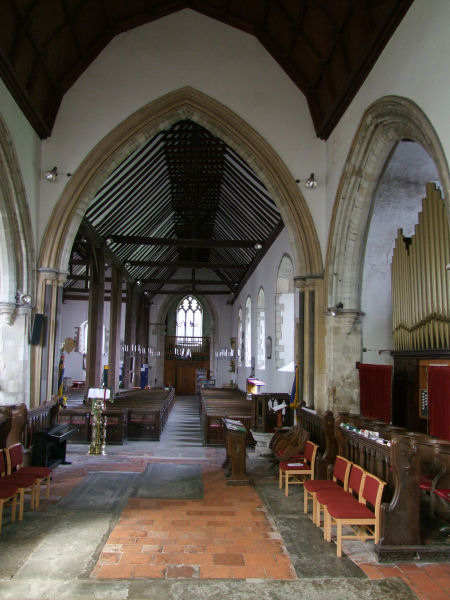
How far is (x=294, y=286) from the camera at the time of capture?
792 cm

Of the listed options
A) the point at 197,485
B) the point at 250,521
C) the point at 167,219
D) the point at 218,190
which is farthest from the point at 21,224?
the point at 167,219

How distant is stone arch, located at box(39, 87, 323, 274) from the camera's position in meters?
7.53

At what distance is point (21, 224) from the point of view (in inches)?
276

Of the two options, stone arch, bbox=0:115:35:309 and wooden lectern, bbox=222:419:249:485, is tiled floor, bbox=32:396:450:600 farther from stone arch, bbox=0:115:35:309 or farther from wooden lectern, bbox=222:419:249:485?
stone arch, bbox=0:115:35:309

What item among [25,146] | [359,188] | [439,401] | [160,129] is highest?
[160,129]

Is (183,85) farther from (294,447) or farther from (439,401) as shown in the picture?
(439,401)

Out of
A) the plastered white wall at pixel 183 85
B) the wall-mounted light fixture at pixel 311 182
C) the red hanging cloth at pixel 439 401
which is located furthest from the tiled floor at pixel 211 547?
the plastered white wall at pixel 183 85

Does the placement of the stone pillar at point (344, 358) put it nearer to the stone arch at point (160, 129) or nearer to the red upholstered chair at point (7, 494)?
the stone arch at point (160, 129)

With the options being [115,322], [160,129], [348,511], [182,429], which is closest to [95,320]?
A: [115,322]

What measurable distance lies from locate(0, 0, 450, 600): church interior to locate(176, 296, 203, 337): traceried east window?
12.5 m

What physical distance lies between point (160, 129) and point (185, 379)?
52.6ft

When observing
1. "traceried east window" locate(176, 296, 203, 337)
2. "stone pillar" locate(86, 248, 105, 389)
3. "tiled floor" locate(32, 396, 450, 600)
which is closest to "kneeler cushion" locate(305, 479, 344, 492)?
"tiled floor" locate(32, 396, 450, 600)

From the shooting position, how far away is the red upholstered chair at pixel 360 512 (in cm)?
375

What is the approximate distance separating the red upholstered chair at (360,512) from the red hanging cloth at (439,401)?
145cm
